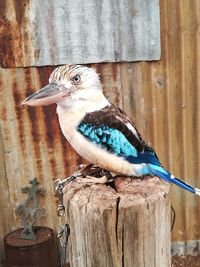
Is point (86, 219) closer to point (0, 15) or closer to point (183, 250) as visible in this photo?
point (0, 15)

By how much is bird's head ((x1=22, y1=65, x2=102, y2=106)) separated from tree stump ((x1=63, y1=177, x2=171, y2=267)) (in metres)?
0.43

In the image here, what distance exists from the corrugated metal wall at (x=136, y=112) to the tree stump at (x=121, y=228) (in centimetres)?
189

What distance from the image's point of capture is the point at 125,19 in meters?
3.24

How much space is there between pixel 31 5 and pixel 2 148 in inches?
45.5

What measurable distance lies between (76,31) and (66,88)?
157cm

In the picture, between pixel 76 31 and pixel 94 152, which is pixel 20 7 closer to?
pixel 76 31

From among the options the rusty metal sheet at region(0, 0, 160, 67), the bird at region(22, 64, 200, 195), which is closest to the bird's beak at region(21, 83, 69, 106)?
the bird at region(22, 64, 200, 195)

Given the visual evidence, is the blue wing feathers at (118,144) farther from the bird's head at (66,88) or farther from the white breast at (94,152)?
the bird's head at (66,88)

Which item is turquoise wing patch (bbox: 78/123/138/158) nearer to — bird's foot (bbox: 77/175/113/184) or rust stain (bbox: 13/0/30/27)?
bird's foot (bbox: 77/175/113/184)

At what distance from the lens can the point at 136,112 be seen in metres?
3.48

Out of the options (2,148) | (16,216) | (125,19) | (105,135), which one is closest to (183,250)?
(16,216)

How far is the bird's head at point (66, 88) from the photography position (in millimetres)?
1745

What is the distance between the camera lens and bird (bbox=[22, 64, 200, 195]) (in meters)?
1.79

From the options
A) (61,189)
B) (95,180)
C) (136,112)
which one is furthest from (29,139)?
(95,180)
